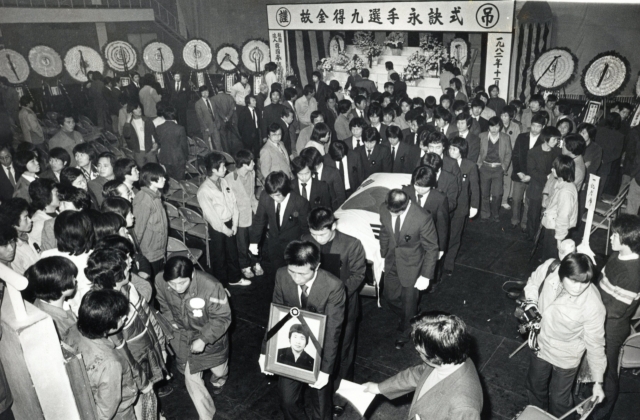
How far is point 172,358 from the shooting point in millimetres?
5020

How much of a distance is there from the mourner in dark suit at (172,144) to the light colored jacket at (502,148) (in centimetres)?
481

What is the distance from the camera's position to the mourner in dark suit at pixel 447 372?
2.41 metres

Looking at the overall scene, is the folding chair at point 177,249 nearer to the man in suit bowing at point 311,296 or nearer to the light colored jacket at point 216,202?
the light colored jacket at point 216,202

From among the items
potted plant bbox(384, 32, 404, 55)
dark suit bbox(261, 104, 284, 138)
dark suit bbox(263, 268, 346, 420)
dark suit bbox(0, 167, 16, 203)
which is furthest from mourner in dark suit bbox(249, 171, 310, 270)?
potted plant bbox(384, 32, 404, 55)

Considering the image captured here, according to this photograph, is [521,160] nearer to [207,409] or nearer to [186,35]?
[207,409]

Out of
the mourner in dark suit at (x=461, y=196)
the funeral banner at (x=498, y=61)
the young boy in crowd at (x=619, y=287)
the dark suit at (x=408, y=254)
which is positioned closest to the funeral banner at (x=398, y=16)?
the funeral banner at (x=498, y=61)

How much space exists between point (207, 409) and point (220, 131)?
24.0 feet

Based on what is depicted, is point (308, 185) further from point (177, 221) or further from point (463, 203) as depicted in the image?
point (463, 203)

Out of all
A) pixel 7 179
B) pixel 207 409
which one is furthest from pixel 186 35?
pixel 207 409

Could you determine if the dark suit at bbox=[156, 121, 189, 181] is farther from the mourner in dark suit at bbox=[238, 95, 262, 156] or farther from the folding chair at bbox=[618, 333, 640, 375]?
the folding chair at bbox=[618, 333, 640, 375]

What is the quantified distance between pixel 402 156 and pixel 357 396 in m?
4.76

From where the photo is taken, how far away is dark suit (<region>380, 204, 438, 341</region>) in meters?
4.60

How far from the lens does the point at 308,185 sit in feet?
17.8

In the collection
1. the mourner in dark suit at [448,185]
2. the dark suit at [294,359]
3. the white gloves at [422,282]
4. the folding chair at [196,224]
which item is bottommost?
the white gloves at [422,282]
